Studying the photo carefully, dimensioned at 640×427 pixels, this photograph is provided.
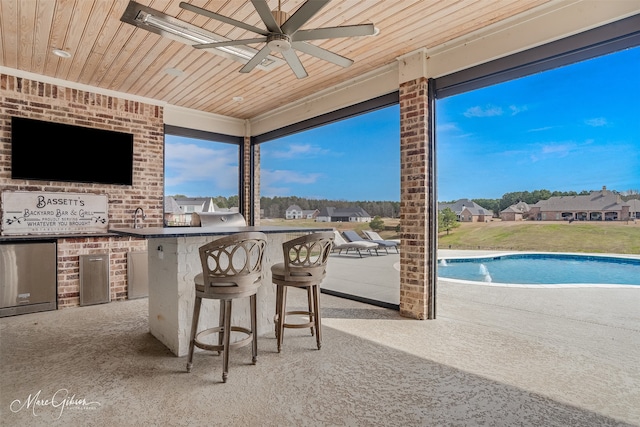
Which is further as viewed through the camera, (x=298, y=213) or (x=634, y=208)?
(x=298, y=213)

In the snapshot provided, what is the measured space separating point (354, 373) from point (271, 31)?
2.44m

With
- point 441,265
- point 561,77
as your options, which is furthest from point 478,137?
point 441,265

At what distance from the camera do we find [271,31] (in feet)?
7.30

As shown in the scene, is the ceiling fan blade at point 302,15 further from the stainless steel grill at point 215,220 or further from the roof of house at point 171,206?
the roof of house at point 171,206

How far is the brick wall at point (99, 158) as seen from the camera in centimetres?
416

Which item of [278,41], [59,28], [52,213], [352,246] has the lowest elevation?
[352,246]

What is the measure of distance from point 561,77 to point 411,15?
13.6 ft

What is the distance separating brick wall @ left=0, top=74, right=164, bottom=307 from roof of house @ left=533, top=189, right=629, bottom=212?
5.75m

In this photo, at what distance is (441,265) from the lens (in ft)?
25.0

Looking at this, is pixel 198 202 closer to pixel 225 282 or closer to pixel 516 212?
pixel 225 282

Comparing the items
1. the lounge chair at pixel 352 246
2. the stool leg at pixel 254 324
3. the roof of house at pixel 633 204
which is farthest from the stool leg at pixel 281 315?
the roof of house at pixel 633 204

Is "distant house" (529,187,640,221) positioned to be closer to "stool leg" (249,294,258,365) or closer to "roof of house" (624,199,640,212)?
"roof of house" (624,199,640,212)

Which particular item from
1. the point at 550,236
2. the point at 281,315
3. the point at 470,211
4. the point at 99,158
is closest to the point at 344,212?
the point at 470,211

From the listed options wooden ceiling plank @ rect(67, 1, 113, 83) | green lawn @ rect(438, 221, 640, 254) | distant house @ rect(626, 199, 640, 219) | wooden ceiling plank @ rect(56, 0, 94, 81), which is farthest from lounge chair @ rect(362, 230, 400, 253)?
wooden ceiling plank @ rect(56, 0, 94, 81)
